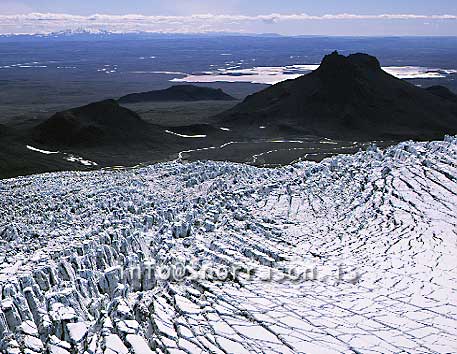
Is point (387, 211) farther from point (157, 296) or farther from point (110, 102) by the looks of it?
point (110, 102)

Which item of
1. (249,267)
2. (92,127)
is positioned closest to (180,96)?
(92,127)

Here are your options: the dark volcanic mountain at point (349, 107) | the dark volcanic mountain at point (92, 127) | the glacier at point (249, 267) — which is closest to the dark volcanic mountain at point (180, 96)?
the dark volcanic mountain at point (349, 107)

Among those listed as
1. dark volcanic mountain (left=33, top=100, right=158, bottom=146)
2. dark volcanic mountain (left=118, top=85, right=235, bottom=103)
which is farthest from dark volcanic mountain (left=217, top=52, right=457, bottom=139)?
dark volcanic mountain (left=118, top=85, right=235, bottom=103)

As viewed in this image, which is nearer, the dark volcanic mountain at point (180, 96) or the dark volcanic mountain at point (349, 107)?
the dark volcanic mountain at point (349, 107)

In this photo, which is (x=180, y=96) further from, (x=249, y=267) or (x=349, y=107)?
(x=249, y=267)

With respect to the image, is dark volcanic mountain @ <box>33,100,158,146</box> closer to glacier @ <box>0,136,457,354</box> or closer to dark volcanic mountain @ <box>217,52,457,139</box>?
dark volcanic mountain @ <box>217,52,457,139</box>

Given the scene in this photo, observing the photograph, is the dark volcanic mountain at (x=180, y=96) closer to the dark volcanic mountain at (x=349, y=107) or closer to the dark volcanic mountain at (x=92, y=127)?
the dark volcanic mountain at (x=349, y=107)
